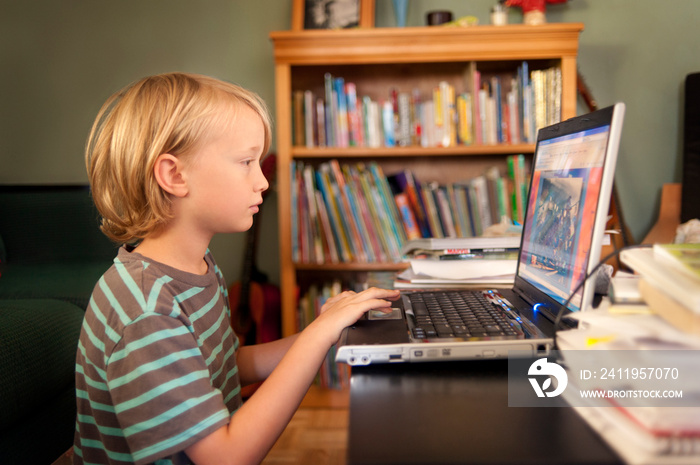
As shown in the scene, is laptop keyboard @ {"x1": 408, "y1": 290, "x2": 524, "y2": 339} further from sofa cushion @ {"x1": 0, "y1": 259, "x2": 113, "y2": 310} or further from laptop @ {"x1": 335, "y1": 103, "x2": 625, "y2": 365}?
sofa cushion @ {"x1": 0, "y1": 259, "x2": 113, "y2": 310}

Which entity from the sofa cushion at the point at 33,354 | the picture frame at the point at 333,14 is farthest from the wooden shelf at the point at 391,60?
the sofa cushion at the point at 33,354

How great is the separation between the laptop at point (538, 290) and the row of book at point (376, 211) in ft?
3.76

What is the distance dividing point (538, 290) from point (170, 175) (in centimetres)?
60

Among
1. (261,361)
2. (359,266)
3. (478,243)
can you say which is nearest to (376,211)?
(359,266)

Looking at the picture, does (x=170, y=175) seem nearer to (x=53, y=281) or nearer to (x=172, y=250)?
(x=172, y=250)

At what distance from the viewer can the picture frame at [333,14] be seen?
215 centimetres

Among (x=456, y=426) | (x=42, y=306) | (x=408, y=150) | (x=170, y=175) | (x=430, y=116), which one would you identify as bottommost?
(x=42, y=306)

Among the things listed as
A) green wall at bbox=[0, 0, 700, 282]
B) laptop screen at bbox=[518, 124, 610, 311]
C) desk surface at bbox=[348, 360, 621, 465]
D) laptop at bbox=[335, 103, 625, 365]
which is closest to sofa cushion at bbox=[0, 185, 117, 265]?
green wall at bbox=[0, 0, 700, 282]

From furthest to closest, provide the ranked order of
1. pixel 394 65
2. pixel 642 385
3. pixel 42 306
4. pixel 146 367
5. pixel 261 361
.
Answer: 1. pixel 394 65
2. pixel 42 306
3. pixel 261 361
4. pixel 146 367
5. pixel 642 385

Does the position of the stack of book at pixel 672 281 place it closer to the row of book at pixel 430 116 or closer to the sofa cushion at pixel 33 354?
the sofa cushion at pixel 33 354

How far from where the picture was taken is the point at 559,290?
0.75 metres

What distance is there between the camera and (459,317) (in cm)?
76

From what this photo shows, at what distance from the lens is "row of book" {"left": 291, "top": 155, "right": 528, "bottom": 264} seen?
2125 mm

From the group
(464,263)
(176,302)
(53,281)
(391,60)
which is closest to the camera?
(176,302)
